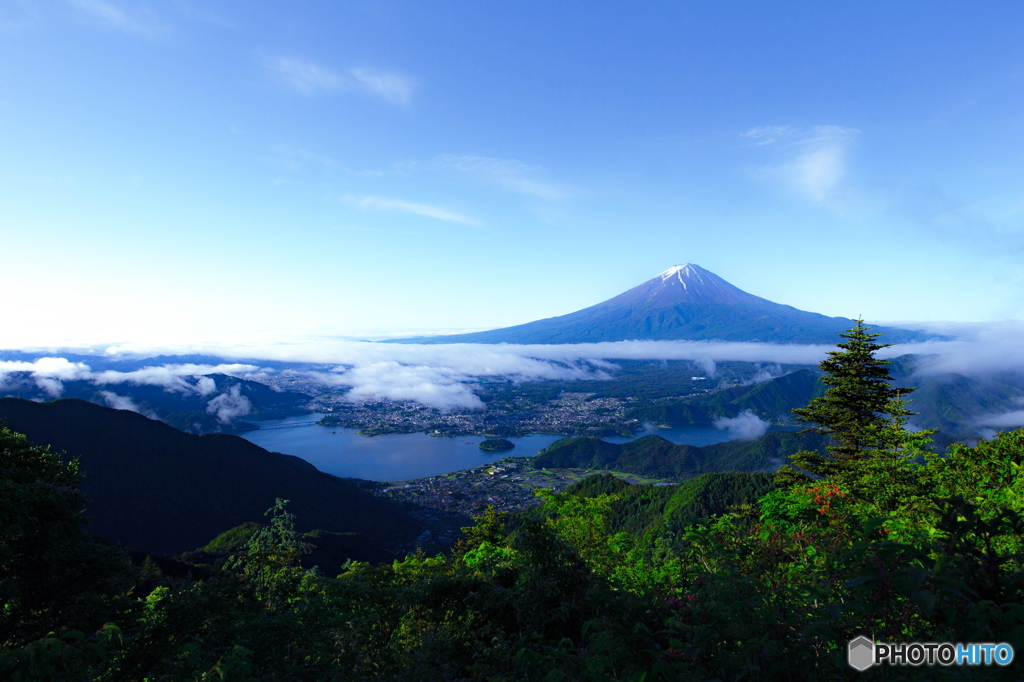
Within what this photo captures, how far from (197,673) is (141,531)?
58.1m

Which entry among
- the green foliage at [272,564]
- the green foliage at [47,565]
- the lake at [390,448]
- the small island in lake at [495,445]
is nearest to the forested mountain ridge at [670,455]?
the lake at [390,448]

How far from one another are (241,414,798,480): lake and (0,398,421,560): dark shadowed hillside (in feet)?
104

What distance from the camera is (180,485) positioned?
54.5 m

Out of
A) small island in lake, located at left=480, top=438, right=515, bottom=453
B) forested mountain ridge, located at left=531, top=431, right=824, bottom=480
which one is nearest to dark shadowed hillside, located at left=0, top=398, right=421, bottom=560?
forested mountain ridge, located at left=531, top=431, right=824, bottom=480

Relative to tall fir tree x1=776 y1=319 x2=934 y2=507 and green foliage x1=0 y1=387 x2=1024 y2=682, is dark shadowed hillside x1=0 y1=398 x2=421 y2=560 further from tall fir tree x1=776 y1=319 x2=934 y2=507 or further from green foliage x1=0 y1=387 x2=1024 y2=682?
green foliage x1=0 y1=387 x2=1024 y2=682

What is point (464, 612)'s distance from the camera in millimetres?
6777

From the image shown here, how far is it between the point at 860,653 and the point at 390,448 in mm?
128608

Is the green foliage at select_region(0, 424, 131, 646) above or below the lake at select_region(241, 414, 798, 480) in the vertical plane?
above

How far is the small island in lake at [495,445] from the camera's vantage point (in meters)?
120

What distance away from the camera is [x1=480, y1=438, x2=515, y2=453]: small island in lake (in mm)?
119750

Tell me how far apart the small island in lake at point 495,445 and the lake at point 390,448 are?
2.38m

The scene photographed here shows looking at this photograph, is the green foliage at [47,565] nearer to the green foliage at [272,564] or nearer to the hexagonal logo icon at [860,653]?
the green foliage at [272,564]

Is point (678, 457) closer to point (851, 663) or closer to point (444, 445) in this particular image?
point (444, 445)

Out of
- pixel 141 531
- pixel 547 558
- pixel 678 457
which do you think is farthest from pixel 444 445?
pixel 547 558
